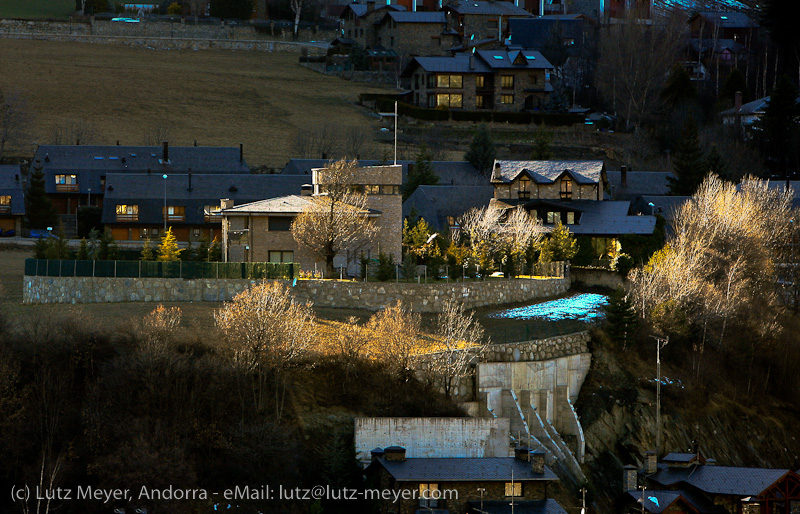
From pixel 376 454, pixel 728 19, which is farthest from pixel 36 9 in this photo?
pixel 376 454

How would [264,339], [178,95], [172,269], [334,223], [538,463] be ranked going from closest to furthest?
1. [538,463]
2. [264,339]
3. [172,269]
4. [334,223]
5. [178,95]

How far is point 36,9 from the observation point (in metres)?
156

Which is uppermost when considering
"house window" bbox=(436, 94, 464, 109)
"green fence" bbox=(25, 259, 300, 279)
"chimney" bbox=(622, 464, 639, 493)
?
"house window" bbox=(436, 94, 464, 109)

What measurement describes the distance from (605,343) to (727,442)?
20.9ft

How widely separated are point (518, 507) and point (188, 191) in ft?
157

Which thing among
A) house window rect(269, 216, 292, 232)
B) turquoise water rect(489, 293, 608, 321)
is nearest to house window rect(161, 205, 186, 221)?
house window rect(269, 216, 292, 232)

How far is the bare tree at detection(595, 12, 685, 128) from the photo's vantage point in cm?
11800

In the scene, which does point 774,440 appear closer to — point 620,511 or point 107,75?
point 620,511

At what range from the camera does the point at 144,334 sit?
153 feet

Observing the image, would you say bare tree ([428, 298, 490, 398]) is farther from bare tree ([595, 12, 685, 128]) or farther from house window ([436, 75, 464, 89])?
A: bare tree ([595, 12, 685, 128])

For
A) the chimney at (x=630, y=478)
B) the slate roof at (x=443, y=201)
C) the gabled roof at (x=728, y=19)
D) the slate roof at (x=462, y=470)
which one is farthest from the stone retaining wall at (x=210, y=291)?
the gabled roof at (x=728, y=19)

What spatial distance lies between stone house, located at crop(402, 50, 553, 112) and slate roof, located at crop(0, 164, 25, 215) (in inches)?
1596

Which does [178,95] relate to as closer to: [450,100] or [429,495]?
[450,100]

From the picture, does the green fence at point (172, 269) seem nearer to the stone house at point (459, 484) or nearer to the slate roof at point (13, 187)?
the stone house at point (459, 484)
